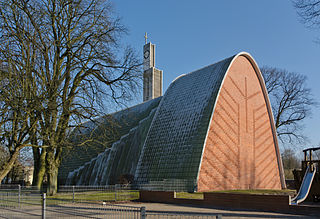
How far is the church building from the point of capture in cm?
2481

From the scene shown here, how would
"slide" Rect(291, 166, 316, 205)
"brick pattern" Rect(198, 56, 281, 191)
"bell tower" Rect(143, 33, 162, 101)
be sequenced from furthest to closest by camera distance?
"bell tower" Rect(143, 33, 162, 101) < "brick pattern" Rect(198, 56, 281, 191) < "slide" Rect(291, 166, 316, 205)

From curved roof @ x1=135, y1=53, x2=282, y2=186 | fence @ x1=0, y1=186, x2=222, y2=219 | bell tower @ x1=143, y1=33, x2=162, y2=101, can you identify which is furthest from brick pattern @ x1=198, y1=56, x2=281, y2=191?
bell tower @ x1=143, y1=33, x2=162, y2=101

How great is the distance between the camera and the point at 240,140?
28.6 meters

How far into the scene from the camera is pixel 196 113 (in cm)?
2711

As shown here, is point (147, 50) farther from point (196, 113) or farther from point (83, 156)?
point (196, 113)

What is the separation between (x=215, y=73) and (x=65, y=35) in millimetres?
15200

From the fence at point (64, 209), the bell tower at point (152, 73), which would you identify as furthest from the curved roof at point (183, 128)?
the bell tower at point (152, 73)

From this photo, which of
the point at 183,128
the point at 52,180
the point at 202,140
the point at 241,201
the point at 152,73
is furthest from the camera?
the point at 152,73

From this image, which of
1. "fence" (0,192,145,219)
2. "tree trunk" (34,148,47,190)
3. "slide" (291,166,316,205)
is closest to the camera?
"fence" (0,192,145,219)

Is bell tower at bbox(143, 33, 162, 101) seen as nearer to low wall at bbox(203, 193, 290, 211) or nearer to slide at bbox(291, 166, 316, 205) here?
slide at bbox(291, 166, 316, 205)

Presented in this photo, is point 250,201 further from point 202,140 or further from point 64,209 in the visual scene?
point 202,140

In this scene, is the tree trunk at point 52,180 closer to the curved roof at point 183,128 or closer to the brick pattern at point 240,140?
the curved roof at point 183,128

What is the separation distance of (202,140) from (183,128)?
115 inches

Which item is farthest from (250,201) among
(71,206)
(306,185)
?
(71,206)
